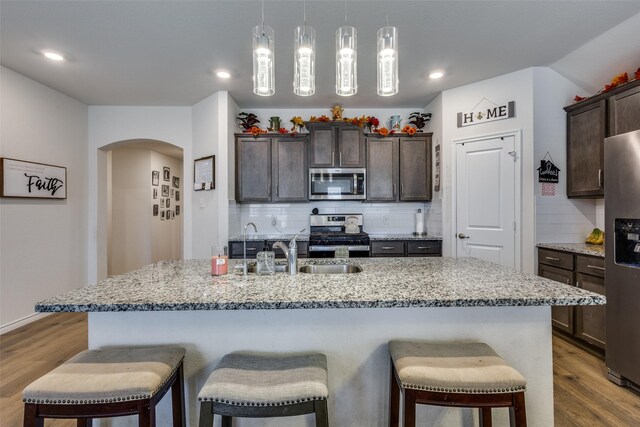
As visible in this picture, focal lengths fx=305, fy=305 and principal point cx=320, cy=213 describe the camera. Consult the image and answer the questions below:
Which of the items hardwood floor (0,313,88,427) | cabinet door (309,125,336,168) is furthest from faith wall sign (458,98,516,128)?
hardwood floor (0,313,88,427)

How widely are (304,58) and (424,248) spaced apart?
2823 mm

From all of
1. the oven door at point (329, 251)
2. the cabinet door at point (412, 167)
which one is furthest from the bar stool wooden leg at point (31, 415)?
the cabinet door at point (412, 167)

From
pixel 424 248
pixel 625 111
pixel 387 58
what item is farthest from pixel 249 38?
pixel 625 111

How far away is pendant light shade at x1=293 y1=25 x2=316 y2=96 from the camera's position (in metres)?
1.53

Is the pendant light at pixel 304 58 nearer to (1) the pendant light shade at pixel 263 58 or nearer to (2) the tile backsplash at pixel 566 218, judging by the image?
(1) the pendant light shade at pixel 263 58

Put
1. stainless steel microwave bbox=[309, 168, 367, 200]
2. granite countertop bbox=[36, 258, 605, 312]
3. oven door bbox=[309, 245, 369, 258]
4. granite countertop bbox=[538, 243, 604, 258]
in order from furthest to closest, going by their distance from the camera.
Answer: stainless steel microwave bbox=[309, 168, 367, 200] < oven door bbox=[309, 245, 369, 258] < granite countertop bbox=[538, 243, 604, 258] < granite countertop bbox=[36, 258, 605, 312]

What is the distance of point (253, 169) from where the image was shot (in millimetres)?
3963

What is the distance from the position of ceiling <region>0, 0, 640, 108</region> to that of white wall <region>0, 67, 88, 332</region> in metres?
0.30

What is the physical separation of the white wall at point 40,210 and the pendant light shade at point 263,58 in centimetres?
322

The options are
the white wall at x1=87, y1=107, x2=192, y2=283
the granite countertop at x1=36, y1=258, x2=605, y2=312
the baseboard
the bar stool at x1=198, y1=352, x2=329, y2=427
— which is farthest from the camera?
the white wall at x1=87, y1=107, x2=192, y2=283

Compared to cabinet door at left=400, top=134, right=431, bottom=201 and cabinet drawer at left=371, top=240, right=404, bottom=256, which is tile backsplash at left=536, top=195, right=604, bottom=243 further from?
cabinet drawer at left=371, top=240, right=404, bottom=256

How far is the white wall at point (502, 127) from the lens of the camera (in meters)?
3.09

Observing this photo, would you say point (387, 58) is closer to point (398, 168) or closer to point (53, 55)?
point (398, 168)

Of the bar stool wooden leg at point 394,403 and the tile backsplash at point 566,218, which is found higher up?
the tile backsplash at point 566,218
